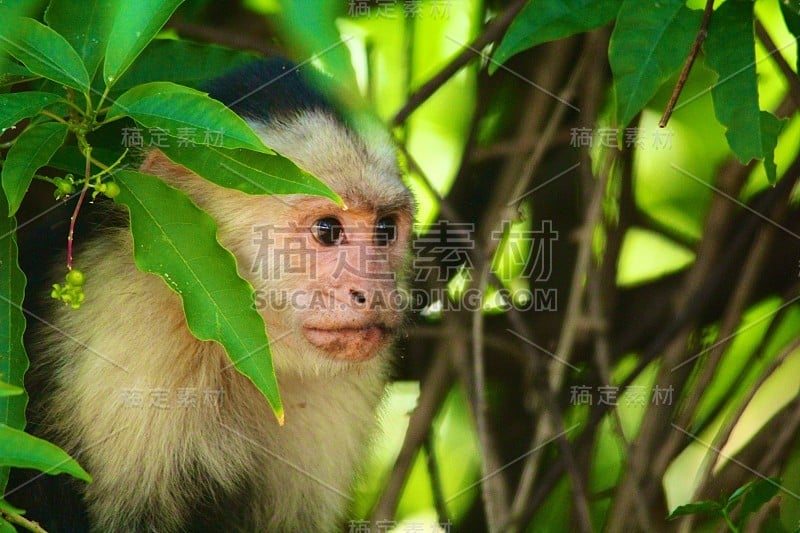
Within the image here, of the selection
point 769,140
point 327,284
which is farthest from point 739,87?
point 327,284

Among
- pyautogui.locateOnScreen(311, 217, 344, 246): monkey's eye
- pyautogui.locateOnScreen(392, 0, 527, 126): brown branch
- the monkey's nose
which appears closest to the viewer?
the monkey's nose

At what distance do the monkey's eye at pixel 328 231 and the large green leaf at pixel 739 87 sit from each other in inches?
30.5

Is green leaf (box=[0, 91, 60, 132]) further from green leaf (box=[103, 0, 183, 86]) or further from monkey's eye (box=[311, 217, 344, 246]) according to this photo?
monkey's eye (box=[311, 217, 344, 246])

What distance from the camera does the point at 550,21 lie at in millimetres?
1886

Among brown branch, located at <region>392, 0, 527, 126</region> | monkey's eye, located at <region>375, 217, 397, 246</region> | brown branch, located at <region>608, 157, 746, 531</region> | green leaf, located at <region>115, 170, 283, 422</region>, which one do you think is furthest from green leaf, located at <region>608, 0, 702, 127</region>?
brown branch, located at <region>608, 157, 746, 531</region>

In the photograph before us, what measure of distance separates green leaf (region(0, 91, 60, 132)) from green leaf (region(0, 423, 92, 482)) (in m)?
0.48

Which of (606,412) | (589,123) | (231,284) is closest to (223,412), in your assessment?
(231,284)

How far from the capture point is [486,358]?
10.7 feet

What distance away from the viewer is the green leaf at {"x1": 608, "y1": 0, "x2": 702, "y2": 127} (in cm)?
182

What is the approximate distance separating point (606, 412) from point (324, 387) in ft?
2.97

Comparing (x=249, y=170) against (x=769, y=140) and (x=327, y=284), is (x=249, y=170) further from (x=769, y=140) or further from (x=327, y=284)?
(x=769, y=140)

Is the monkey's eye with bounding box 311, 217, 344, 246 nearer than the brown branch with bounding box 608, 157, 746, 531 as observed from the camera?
Yes

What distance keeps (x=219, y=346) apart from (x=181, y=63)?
2.16 ft

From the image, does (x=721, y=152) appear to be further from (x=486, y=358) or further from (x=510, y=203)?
(x=486, y=358)
